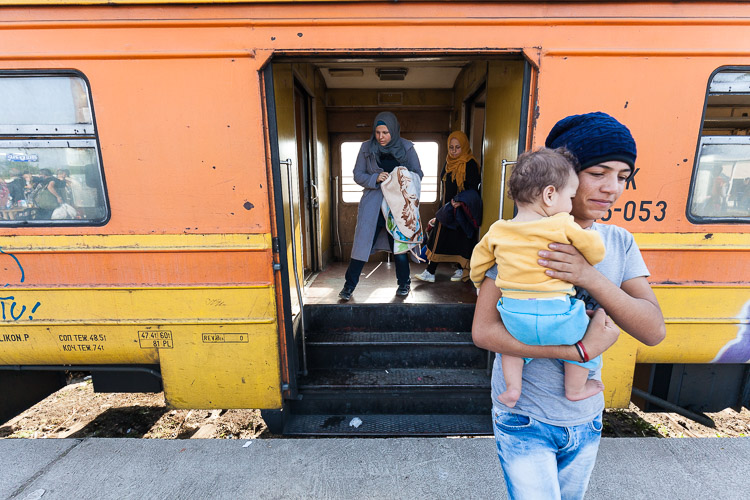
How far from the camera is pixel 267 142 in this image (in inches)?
85.5

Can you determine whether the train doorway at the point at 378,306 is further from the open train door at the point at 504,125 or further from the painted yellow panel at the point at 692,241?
the painted yellow panel at the point at 692,241

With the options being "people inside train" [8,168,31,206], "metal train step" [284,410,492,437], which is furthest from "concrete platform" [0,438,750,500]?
"people inside train" [8,168,31,206]

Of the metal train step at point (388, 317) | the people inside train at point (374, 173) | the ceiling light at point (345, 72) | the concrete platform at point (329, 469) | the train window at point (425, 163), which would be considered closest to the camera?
the concrete platform at point (329, 469)

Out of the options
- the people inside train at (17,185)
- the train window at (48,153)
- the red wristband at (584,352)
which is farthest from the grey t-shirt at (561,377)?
the people inside train at (17,185)

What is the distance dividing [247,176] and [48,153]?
1186 mm

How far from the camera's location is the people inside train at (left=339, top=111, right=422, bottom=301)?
3.23 metres

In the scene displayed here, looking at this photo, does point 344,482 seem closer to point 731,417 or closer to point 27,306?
point 27,306

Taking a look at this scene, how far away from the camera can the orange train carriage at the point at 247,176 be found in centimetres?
204

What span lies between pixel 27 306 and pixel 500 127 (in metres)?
3.50

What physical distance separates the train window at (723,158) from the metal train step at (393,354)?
5.55 feet

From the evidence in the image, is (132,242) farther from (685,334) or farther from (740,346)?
(740,346)

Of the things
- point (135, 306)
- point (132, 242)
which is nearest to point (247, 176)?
point (132, 242)

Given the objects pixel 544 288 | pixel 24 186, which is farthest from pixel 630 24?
pixel 24 186

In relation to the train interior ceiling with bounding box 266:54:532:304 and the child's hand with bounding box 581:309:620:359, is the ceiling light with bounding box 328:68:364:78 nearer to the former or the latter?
the train interior ceiling with bounding box 266:54:532:304
